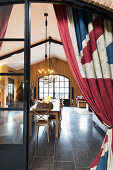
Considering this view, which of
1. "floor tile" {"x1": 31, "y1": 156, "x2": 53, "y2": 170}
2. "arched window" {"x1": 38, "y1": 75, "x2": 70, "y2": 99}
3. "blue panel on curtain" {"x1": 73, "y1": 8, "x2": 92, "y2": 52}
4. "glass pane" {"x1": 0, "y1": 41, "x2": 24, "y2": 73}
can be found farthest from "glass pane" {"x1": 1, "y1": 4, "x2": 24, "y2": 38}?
"arched window" {"x1": 38, "y1": 75, "x2": 70, "y2": 99}

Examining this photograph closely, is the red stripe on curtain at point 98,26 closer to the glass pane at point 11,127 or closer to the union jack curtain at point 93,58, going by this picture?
the union jack curtain at point 93,58

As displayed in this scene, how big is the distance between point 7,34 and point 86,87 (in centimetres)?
113

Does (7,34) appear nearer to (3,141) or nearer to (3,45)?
(3,45)

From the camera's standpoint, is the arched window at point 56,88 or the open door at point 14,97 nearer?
the open door at point 14,97

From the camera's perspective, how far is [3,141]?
1489mm

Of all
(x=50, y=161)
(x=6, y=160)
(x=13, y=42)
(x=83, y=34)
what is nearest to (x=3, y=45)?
(x=13, y=42)

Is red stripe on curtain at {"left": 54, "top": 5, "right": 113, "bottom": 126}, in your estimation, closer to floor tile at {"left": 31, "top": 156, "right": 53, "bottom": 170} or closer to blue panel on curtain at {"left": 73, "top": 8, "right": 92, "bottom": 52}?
blue panel on curtain at {"left": 73, "top": 8, "right": 92, "bottom": 52}

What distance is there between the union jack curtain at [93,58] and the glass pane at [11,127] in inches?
33.3

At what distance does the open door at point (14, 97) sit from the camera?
1.46 metres

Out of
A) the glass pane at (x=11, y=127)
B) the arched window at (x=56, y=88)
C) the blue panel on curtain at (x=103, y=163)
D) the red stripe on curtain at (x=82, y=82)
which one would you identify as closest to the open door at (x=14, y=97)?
the glass pane at (x=11, y=127)

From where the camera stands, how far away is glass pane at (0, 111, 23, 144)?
1.48 meters

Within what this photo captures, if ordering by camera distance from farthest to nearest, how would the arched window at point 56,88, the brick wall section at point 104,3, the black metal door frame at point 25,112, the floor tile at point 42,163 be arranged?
the arched window at point 56,88, the floor tile at point 42,163, the black metal door frame at point 25,112, the brick wall section at point 104,3

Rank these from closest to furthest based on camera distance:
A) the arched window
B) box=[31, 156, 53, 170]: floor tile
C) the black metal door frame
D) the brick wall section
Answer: the brick wall section → the black metal door frame → box=[31, 156, 53, 170]: floor tile → the arched window

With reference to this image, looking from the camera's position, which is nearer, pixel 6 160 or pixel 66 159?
pixel 6 160
